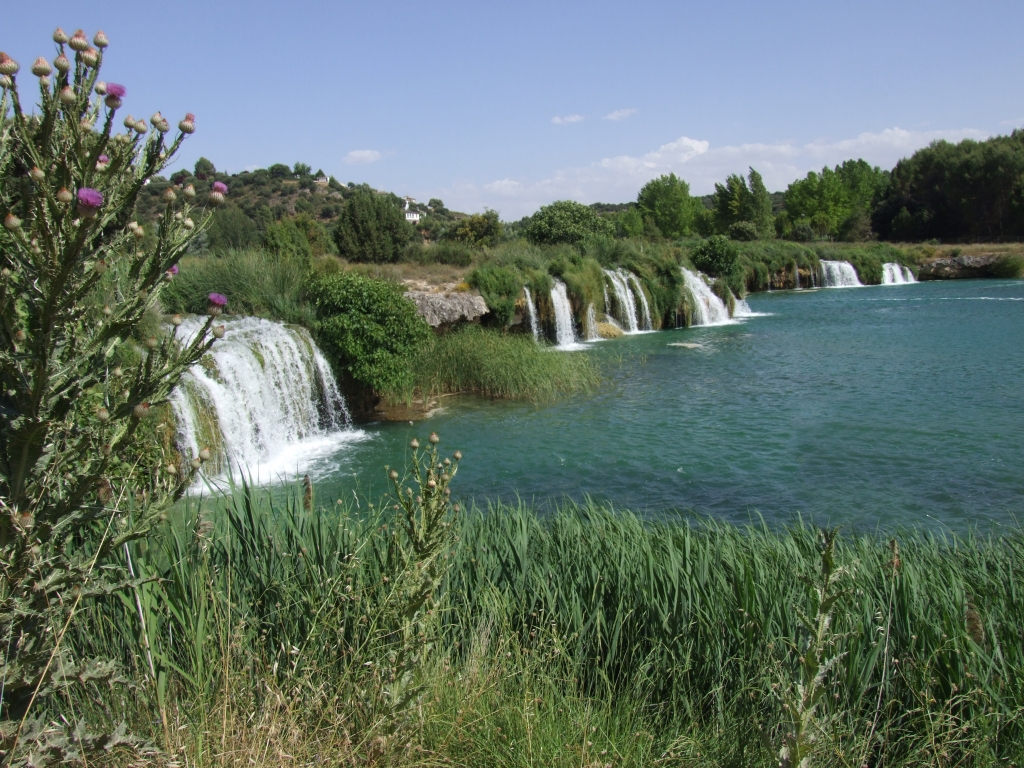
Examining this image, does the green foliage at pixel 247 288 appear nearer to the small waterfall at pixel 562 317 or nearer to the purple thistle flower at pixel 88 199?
the small waterfall at pixel 562 317

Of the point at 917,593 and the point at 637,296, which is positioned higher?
the point at 637,296

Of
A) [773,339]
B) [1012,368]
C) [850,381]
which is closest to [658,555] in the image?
[850,381]

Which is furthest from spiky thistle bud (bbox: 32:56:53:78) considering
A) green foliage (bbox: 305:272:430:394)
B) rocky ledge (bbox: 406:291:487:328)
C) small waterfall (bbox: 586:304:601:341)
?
small waterfall (bbox: 586:304:601:341)

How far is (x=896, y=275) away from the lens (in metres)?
42.5

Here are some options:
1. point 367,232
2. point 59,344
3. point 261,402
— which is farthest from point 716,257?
point 59,344

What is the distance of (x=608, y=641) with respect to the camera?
364 centimetres

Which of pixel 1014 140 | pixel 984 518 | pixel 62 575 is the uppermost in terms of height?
pixel 1014 140

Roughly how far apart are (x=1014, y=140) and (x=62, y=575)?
69331 mm

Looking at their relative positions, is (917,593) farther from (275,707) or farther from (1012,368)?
(1012,368)

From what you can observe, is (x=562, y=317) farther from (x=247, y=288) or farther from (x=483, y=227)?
(x=483, y=227)

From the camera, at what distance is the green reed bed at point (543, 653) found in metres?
2.50

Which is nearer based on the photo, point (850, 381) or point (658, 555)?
point (658, 555)

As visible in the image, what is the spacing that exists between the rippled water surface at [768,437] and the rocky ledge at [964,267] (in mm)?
26653

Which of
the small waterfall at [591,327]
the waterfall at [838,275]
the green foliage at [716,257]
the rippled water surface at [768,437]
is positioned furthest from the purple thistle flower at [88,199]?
the waterfall at [838,275]
